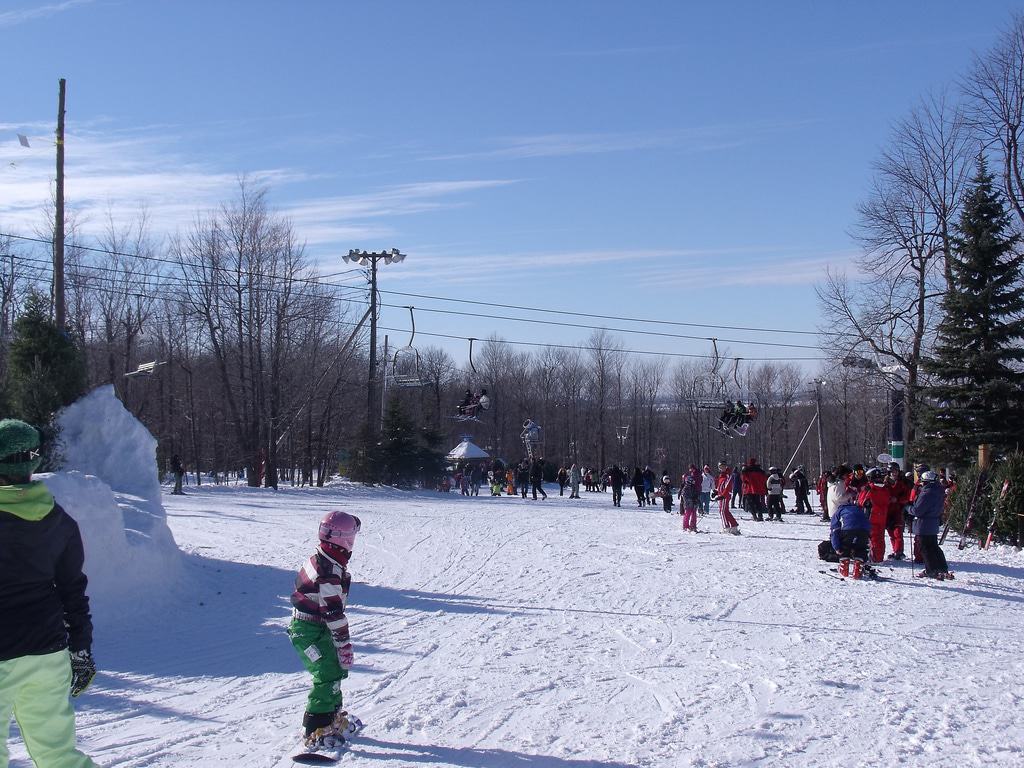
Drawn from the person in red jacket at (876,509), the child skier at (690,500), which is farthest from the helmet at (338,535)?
the child skier at (690,500)

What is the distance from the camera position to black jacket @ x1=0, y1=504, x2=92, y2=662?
370cm

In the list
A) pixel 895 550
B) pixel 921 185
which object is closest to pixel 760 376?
pixel 921 185

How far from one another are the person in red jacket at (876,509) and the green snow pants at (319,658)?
10.8 metres

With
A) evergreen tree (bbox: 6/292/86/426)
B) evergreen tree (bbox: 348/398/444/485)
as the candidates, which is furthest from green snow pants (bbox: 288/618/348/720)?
evergreen tree (bbox: 348/398/444/485)

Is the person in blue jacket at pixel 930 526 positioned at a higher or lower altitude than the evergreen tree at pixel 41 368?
lower

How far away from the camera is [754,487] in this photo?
2289 centimetres

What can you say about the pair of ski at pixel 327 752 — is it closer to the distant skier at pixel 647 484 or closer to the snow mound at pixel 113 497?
the snow mound at pixel 113 497

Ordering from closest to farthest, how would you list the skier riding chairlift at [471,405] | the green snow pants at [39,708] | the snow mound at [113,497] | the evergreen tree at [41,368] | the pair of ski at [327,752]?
the green snow pants at [39,708]
the pair of ski at [327,752]
the snow mound at [113,497]
the evergreen tree at [41,368]
the skier riding chairlift at [471,405]

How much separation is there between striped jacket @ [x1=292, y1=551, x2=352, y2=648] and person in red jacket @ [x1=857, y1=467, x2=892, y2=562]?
425 inches

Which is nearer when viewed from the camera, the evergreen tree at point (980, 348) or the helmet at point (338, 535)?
the helmet at point (338, 535)

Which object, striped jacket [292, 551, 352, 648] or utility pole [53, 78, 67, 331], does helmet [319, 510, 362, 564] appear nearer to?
striped jacket [292, 551, 352, 648]

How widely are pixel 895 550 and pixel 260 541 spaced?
11.7m

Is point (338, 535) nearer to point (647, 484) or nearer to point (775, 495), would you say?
point (775, 495)

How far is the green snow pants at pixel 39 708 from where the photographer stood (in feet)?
12.1
